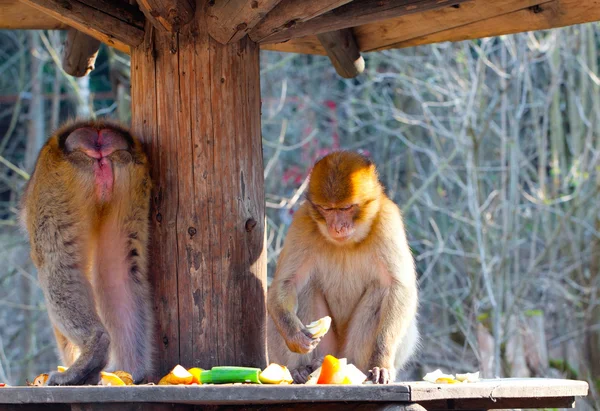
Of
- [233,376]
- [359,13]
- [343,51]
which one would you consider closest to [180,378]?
[233,376]

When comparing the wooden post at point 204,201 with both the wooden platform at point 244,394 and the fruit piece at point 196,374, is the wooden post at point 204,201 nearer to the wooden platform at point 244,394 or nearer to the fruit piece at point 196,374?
the fruit piece at point 196,374

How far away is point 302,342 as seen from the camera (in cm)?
397

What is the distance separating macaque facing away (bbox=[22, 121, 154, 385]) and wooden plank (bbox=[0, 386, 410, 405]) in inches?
35.9

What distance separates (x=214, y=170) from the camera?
3.97 meters

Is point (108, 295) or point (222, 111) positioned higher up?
point (222, 111)

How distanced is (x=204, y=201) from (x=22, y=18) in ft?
5.43

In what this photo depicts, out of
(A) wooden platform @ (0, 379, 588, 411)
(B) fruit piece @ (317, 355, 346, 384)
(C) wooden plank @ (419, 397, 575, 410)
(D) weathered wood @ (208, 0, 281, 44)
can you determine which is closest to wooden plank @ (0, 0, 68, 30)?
(D) weathered wood @ (208, 0, 281, 44)

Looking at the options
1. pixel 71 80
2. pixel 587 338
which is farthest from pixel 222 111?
pixel 587 338

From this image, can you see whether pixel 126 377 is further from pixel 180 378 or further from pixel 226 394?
pixel 226 394

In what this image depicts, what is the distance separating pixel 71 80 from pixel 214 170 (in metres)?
5.11

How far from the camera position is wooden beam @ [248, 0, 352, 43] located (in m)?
3.67

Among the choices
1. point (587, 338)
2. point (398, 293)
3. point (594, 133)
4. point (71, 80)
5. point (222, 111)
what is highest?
point (71, 80)

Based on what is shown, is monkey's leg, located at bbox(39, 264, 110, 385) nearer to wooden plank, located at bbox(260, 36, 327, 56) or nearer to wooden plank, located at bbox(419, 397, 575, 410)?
wooden plank, located at bbox(419, 397, 575, 410)

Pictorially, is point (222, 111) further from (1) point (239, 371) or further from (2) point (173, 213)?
(1) point (239, 371)
